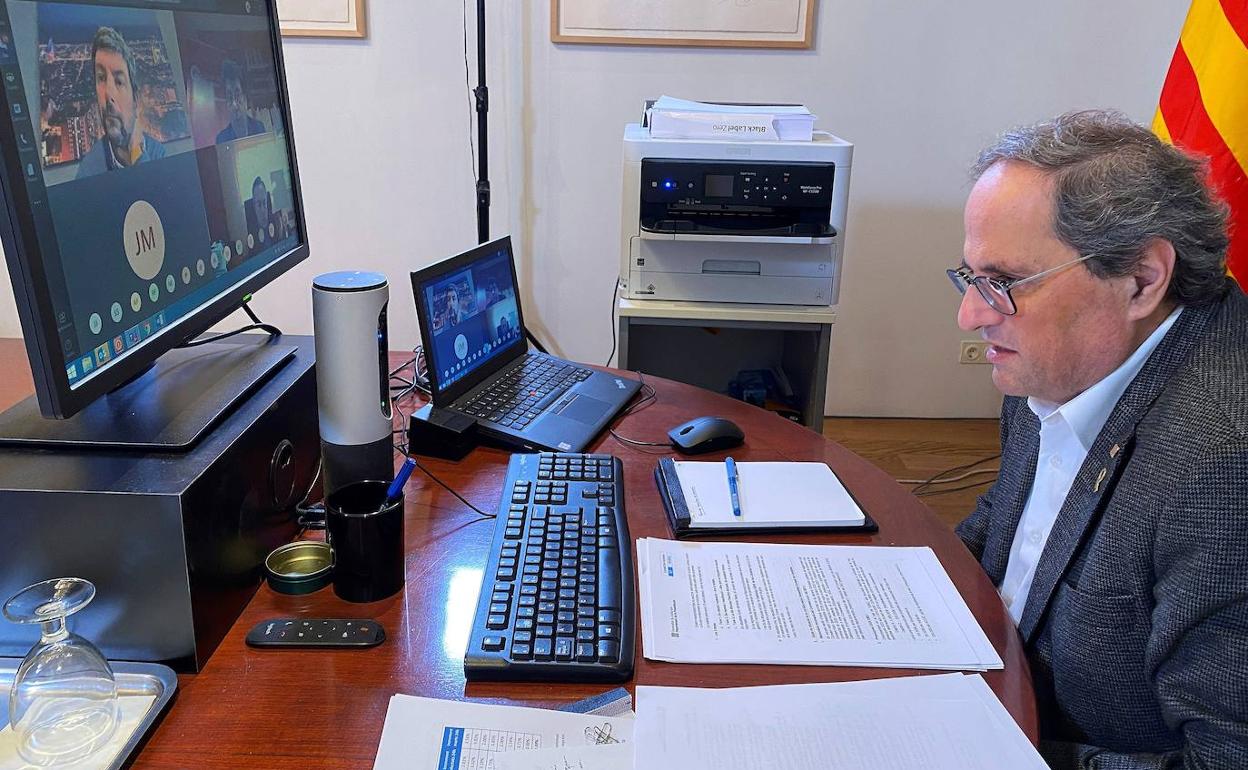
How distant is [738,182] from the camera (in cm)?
212

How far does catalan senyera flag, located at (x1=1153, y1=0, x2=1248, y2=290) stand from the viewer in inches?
74.8

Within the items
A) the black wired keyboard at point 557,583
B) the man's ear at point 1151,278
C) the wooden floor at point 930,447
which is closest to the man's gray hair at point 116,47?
the black wired keyboard at point 557,583

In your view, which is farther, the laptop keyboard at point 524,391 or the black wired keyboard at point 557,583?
the laptop keyboard at point 524,391

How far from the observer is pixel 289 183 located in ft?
4.26

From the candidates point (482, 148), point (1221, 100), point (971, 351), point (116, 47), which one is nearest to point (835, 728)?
point (116, 47)

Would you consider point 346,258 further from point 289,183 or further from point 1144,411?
point 1144,411

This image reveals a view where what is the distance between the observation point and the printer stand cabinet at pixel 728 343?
2.22m

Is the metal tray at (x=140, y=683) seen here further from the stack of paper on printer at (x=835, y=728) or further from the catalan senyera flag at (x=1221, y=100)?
the catalan senyera flag at (x=1221, y=100)

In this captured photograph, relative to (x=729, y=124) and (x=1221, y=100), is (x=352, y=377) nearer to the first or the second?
(x=729, y=124)

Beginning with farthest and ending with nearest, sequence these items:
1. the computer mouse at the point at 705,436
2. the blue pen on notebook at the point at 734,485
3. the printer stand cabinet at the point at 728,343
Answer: the printer stand cabinet at the point at 728,343 < the computer mouse at the point at 705,436 < the blue pen on notebook at the point at 734,485

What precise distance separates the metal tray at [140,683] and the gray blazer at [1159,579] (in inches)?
32.6

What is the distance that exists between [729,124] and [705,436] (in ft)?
3.48

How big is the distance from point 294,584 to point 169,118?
492 mm

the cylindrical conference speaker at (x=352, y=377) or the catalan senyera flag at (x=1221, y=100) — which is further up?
the catalan senyera flag at (x=1221, y=100)
